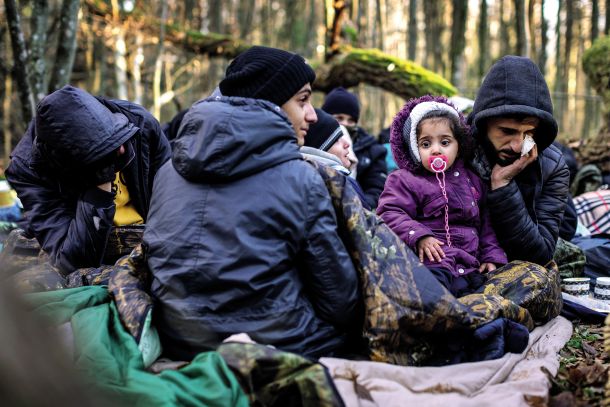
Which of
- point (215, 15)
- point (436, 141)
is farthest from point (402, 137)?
point (215, 15)

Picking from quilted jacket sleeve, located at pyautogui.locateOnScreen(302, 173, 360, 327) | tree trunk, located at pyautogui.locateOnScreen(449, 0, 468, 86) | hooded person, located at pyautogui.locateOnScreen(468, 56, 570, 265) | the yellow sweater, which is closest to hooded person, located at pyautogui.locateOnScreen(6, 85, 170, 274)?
the yellow sweater

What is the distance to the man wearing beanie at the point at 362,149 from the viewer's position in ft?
22.1

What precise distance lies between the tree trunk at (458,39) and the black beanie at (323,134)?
1060cm

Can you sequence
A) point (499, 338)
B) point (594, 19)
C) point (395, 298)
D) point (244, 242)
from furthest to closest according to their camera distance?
point (594, 19) < point (499, 338) < point (395, 298) < point (244, 242)

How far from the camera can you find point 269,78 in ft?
10.0

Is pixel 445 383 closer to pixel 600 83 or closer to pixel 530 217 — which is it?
pixel 530 217

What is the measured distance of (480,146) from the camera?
12.3ft

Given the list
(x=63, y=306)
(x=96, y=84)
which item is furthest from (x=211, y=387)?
(x=96, y=84)

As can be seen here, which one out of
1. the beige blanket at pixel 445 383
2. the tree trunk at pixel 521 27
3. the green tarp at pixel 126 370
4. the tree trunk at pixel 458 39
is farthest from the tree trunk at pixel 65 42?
the tree trunk at pixel 458 39

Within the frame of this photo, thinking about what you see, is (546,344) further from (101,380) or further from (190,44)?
(190,44)

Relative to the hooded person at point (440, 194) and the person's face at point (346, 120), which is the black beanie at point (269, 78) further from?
the person's face at point (346, 120)

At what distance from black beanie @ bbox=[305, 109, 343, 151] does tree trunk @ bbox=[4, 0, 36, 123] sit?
3.86 m

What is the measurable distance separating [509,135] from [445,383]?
174 cm

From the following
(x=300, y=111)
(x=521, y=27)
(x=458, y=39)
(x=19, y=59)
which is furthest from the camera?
(x=458, y=39)
